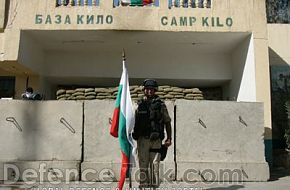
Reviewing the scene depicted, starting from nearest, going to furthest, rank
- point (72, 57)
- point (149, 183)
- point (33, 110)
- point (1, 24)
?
point (149, 183) → point (33, 110) → point (1, 24) → point (72, 57)

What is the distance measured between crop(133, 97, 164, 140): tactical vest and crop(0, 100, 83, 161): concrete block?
2.36 m

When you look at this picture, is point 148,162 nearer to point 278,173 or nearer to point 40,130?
point 40,130

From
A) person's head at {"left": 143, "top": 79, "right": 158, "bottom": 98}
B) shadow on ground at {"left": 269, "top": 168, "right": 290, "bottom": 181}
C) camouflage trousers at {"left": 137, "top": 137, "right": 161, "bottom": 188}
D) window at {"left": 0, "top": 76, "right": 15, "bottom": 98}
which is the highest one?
window at {"left": 0, "top": 76, "right": 15, "bottom": 98}

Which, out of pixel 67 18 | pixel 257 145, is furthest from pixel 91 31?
pixel 257 145

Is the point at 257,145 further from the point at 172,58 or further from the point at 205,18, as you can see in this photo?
the point at 172,58

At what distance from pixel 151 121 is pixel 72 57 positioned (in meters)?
6.38

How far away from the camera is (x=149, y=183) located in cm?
488

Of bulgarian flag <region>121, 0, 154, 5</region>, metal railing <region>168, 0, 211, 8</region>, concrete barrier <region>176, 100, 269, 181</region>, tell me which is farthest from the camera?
metal railing <region>168, 0, 211, 8</region>

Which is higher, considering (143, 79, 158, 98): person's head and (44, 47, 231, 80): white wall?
(44, 47, 231, 80): white wall

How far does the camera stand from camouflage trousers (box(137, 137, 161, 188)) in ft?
16.0

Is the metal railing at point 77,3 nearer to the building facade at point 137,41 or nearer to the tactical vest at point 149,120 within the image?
the building facade at point 137,41

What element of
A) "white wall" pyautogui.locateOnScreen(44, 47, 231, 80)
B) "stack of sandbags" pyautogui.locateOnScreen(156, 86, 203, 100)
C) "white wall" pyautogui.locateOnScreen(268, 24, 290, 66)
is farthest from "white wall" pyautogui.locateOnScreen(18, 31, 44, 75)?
"white wall" pyautogui.locateOnScreen(268, 24, 290, 66)

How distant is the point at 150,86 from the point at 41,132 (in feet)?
10.3

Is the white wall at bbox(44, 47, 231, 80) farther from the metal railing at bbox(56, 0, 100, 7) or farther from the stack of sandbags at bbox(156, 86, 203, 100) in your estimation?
the metal railing at bbox(56, 0, 100, 7)
